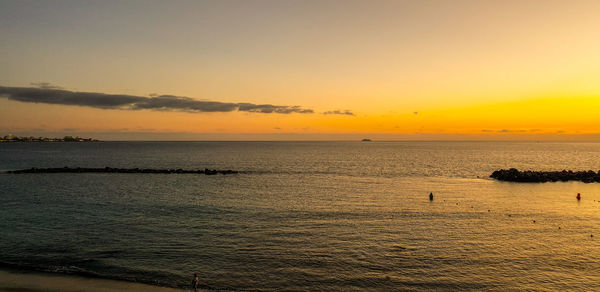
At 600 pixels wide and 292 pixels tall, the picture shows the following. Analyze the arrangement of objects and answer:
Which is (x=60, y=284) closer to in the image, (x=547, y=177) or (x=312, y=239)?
(x=312, y=239)

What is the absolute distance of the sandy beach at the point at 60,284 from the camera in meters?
17.3

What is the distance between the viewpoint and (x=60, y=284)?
58.4 ft

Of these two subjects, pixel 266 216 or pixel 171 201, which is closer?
pixel 266 216

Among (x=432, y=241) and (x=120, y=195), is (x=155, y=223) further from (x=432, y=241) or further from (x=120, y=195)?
(x=432, y=241)

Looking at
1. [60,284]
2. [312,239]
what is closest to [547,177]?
[312,239]

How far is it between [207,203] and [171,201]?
4.80 m

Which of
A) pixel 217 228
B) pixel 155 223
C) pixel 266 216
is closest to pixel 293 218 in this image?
pixel 266 216

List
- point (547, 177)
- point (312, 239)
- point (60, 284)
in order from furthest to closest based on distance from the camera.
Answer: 1. point (547, 177)
2. point (312, 239)
3. point (60, 284)

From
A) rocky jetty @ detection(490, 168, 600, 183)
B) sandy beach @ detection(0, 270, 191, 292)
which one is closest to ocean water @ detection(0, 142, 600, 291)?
sandy beach @ detection(0, 270, 191, 292)

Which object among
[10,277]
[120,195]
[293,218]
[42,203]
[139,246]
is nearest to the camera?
[10,277]

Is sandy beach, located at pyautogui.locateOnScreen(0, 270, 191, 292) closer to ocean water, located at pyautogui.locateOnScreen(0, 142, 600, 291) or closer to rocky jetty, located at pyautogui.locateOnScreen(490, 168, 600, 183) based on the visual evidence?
ocean water, located at pyautogui.locateOnScreen(0, 142, 600, 291)

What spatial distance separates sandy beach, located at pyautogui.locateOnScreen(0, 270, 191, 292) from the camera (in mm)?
17312

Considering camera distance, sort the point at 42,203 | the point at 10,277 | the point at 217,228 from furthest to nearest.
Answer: the point at 42,203, the point at 217,228, the point at 10,277

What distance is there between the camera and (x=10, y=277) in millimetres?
18516
